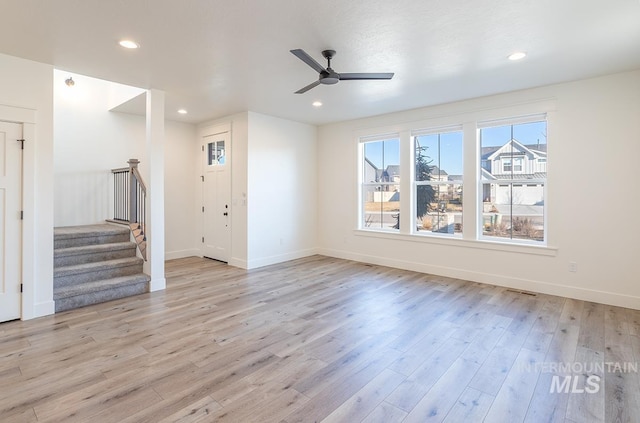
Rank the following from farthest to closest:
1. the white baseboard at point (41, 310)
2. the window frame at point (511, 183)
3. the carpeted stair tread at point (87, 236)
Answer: the window frame at point (511, 183) < the carpeted stair tread at point (87, 236) < the white baseboard at point (41, 310)

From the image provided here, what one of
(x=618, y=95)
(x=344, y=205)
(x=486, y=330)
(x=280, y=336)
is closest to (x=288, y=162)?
(x=344, y=205)

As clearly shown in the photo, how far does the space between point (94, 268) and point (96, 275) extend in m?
0.10

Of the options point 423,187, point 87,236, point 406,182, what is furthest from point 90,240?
point 423,187

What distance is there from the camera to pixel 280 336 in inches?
122

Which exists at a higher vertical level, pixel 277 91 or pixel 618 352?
pixel 277 91

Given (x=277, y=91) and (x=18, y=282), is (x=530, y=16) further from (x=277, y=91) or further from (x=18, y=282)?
(x=18, y=282)

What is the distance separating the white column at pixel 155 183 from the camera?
4492 mm

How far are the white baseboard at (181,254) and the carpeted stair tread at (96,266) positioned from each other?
1795 mm

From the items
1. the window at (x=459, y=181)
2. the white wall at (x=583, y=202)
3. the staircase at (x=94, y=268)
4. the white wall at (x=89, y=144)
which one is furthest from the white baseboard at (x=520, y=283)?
the white wall at (x=89, y=144)

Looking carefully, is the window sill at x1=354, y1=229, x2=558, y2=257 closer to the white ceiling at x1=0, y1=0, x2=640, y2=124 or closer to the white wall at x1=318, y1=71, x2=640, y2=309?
the white wall at x1=318, y1=71, x2=640, y2=309

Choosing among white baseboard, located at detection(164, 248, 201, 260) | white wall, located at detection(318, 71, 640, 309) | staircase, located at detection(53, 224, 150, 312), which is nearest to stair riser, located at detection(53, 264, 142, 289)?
staircase, located at detection(53, 224, 150, 312)

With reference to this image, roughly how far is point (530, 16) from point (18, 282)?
5.51 meters

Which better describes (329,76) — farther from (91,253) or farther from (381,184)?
(91,253)

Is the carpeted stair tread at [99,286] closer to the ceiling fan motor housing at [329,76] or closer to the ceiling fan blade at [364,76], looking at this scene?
the ceiling fan motor housing at [329,76]
